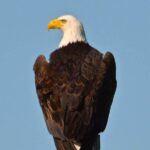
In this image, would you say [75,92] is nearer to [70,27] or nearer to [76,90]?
[76,90]

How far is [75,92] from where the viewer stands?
40.7 meters

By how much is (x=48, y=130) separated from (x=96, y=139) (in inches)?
30.2

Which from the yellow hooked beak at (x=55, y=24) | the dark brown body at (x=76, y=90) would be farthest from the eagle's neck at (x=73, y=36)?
the dark brown body at (x=76, y=90)

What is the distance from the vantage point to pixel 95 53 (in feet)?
136

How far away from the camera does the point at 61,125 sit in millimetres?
40719

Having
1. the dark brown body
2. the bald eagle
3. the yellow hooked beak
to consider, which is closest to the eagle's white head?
the yellow hooked beak

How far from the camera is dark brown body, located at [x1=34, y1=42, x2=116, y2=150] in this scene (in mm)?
40594

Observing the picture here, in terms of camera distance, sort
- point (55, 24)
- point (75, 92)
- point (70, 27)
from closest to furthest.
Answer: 1. point (75, 92)
2. point (70, 27)
3. point (55, 24)

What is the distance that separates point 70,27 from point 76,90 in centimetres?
194

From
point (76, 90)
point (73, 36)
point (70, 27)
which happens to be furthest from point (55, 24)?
point (76, 90)

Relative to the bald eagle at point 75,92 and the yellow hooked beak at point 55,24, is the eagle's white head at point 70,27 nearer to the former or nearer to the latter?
the yellow hooked beak at point 55,24

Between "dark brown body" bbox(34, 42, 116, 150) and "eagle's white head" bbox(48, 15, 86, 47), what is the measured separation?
1.44 ft

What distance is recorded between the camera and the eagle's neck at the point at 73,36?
42125mm

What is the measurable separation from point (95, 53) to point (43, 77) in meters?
0.92
